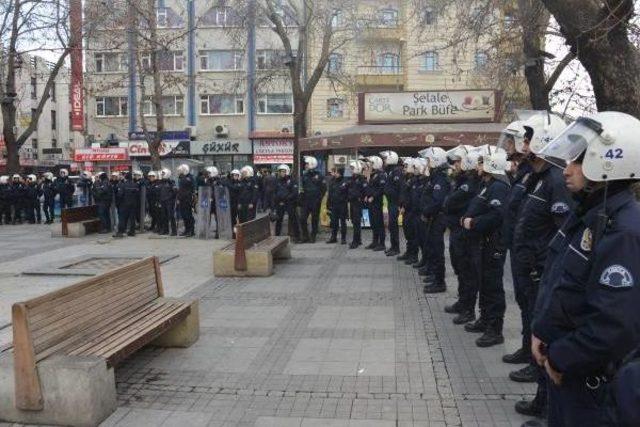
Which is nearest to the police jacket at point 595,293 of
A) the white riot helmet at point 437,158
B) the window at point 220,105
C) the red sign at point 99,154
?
the white riot helmet at point 437,158

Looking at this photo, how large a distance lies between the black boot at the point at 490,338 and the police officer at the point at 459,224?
33.4 inches

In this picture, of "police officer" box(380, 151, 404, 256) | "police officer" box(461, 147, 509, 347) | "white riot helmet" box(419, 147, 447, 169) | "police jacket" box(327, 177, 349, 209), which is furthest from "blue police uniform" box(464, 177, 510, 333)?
"police jacket" box(327, 177, 349, 209)

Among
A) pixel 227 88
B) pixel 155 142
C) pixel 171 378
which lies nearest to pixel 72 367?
pixel 171 378

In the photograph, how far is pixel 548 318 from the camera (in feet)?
9.85

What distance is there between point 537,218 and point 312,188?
11.0 m

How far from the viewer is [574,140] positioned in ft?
10.1

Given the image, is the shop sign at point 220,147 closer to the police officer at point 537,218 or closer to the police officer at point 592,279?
the police officer at point 537,218

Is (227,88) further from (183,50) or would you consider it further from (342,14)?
(342,14)

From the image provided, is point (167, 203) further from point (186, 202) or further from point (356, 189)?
point (356, 189)

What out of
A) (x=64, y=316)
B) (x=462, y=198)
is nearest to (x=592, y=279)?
(x=64, y=316)

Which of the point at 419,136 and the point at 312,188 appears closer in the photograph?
the point at 312,188

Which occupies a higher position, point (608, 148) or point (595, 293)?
point (608, 148)

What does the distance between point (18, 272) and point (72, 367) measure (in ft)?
27.1

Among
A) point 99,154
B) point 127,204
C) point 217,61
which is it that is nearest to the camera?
point 127,204
